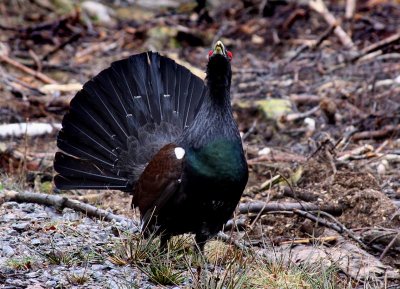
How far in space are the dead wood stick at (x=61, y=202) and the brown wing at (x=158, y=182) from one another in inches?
18.9

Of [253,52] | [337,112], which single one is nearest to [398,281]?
[337,112]

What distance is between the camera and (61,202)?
6332 mm

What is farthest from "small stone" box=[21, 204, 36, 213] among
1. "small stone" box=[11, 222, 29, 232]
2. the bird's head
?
the bird's head

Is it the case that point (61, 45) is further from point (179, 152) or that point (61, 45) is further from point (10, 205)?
point (179, 152)

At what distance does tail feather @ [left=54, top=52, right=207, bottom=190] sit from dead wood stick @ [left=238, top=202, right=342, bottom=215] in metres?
0.86

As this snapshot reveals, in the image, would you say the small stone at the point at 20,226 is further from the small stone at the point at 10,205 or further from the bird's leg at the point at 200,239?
the bird's leg at the point at 200,239

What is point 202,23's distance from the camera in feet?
52.7

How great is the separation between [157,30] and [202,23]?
4.84ft

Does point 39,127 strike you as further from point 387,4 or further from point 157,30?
point 387,4

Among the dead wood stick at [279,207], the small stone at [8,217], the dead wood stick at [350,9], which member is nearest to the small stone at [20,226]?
the small stone at [8,217]

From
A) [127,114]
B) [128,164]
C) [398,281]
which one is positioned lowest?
[398,281]

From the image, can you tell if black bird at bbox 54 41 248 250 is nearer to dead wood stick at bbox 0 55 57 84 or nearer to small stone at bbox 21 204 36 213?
small stone at bbox 21 204 36 213

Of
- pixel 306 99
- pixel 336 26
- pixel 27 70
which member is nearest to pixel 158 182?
pixel 306 99

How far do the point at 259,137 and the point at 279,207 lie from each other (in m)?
3.48
